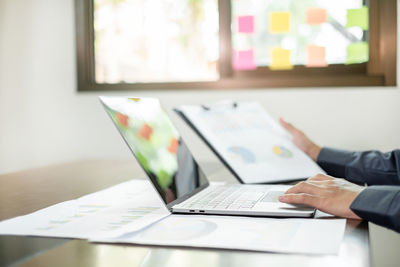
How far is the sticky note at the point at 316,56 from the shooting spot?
86.9 inches

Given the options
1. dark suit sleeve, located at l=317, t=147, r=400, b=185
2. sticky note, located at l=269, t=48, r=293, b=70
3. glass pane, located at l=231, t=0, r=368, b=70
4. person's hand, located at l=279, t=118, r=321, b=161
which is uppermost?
glass pane, located at l=231, t=0, r=368, b=70

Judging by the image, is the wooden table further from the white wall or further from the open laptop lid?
the white wall

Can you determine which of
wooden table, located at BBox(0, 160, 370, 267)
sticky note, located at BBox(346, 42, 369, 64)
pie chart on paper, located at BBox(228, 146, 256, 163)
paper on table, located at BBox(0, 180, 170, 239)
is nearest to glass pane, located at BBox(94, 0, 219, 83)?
sticky note, located at BBox(346, 42, 369, 64)

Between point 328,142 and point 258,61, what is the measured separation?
541 mm

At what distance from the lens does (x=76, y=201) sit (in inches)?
35.4

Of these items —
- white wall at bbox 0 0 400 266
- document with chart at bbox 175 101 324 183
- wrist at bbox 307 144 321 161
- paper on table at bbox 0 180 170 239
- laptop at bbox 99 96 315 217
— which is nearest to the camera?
paper on table at bbox 0 180 170 239

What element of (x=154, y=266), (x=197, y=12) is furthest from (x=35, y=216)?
(x=197, y=12)

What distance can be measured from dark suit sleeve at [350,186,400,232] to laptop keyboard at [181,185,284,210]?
16cm

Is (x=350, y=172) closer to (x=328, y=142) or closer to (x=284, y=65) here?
(x=328, y=142)

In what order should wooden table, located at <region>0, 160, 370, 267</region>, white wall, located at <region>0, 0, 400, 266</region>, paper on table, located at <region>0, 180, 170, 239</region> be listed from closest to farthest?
1. wooden table, located at <region>0, 160, 370, 267</region>
2. paper on table, located at <region>0, 180, 170, 239</region>
3. white wall, located at <region>0, 0, 400, 266</region>

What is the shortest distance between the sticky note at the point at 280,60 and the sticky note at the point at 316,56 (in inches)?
3.5

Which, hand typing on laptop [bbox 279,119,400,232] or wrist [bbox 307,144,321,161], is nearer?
hand typing on laptop [bbox 279,119,400,232]

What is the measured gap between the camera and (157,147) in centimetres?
94

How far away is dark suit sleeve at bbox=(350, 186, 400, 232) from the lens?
2.36 ft
